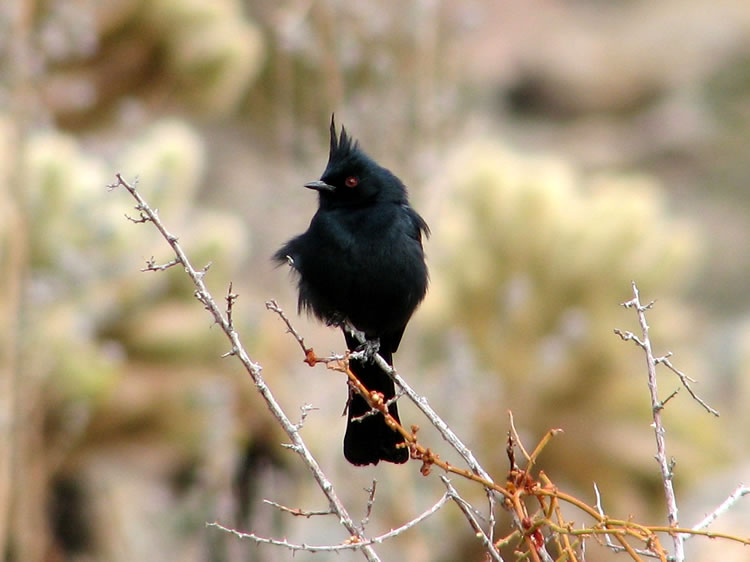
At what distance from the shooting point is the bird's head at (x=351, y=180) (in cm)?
412

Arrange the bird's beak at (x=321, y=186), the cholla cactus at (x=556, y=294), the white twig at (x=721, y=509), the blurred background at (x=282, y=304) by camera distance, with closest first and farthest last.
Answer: the white twig at (x=721, y=509) → the bird's beak at (x=321, y=186) → the blurred background at (x=282, y=304) → the cholla cactus at (x=556, y=294)

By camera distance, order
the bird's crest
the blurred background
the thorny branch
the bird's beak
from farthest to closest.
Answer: the blurred background → the bird's crest → the bird's beak → the thorny branch

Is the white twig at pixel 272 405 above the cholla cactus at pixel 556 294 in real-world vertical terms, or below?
below

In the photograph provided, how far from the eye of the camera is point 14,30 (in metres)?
5.87

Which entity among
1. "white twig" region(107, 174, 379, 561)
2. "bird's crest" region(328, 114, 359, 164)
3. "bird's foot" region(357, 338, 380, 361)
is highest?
"bird's crest" region(328, 114, 359, 164)

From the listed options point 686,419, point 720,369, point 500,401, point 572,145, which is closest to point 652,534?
point 500,401

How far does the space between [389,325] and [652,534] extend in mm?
2070

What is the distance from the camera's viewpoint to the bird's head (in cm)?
412

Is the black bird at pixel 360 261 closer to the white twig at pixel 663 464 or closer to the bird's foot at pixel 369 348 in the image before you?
the bird's foot at pixel 369 348

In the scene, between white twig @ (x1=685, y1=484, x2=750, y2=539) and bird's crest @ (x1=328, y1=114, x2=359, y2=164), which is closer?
white twig @ (x1=685, y1=484, x2=750, y2=539)

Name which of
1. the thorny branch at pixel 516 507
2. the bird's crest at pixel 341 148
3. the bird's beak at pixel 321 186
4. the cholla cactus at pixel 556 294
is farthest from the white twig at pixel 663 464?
the cholla cactus at pixel 556 294

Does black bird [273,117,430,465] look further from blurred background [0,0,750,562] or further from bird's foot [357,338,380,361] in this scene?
blurred background [0,0,750,562]

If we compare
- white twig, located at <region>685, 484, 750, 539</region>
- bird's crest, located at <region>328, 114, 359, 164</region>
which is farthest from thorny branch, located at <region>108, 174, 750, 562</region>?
bird's crest, located at <region>328, 114, 359, 164</region>

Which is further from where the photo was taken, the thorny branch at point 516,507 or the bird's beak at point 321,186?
the bird's beak at point 321,186
